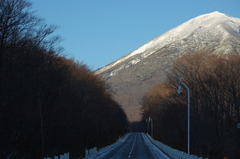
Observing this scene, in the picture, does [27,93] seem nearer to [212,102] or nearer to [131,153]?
[131,153]

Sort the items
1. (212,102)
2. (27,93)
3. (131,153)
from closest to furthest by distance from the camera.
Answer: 1. (27,93)
2. (131,153)
3. (212,102)

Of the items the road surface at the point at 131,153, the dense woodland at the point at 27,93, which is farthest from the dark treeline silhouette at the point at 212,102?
the dense woodland at the point at 27,93

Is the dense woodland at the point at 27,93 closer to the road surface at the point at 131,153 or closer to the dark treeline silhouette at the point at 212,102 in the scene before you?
the road surface at the point at 131,153

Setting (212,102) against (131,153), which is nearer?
(131,153)

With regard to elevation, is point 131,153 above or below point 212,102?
below

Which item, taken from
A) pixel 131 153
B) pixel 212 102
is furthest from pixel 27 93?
pixel 212 102

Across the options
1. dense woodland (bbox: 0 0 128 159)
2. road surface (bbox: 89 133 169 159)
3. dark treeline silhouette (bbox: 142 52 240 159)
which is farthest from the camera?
dark treeline silhouette (bbox: 142 52 240 159)

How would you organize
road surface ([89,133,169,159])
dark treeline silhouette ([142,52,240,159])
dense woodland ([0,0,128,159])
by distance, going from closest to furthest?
1. dense woodland ([0,0,128,159])
2. road surface ([89,133,169,159])
3. dark treeline silhouette ([142,52,240,159])

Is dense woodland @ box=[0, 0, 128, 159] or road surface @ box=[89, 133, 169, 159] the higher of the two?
dense woodland @ box=[0, 0, 128, 159]

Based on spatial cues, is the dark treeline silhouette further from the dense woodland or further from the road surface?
the dense woodland

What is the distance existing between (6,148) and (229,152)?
68.8 ft

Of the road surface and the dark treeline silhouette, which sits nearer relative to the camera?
the road surface

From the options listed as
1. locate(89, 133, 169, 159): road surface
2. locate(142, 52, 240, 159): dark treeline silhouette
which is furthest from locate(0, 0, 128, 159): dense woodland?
locate(142, 52, 240, 159): dark treeline silhouette

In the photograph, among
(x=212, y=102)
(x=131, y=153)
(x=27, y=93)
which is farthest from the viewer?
(x=212, y=102)
